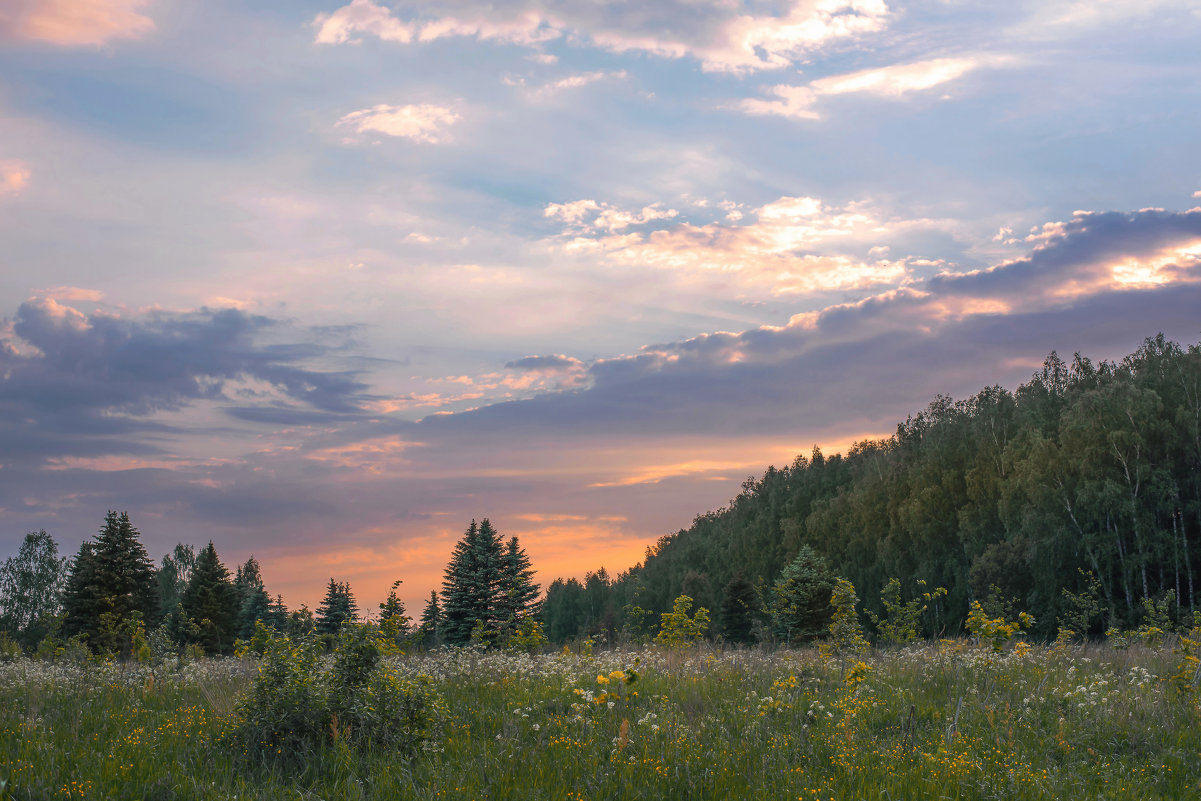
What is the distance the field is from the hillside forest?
37.0 ft

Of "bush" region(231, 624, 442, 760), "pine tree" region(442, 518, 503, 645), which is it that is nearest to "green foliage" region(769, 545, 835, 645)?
"pine tree" region(442, 518, 503, 645)

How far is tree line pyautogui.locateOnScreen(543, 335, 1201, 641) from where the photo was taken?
1585 inches

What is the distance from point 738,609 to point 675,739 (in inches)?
2310

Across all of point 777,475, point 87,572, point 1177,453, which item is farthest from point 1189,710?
point 777,475

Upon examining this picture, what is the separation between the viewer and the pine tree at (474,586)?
4378 cm

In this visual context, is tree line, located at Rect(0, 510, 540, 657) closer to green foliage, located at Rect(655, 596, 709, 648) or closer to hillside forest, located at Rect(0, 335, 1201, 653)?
hillside forest, located at Rect(0, 335, 1201, 653)

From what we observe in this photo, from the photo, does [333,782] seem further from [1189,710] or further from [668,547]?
[668,547]

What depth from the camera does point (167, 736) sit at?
8156mm

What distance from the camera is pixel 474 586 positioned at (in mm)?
44156

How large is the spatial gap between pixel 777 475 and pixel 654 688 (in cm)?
8966

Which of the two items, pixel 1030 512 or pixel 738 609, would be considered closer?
pixel 1030 512

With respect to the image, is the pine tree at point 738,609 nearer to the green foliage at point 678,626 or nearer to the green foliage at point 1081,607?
the green foliage at point 1081,607

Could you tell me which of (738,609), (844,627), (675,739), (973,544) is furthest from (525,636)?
(738,609)

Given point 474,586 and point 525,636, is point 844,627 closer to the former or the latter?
point 525,636
